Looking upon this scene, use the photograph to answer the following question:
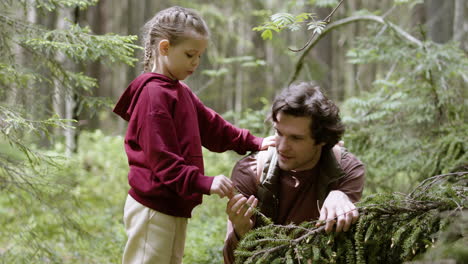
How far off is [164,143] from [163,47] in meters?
0.62

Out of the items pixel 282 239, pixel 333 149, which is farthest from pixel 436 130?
pixel 282 239

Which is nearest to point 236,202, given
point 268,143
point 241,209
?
point 241,209

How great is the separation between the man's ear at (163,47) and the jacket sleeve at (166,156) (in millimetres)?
377

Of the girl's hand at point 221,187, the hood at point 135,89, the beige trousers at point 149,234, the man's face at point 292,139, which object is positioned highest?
the hood at point 135,89

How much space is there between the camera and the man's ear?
2.68m

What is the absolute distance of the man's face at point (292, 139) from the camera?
8.82 feet

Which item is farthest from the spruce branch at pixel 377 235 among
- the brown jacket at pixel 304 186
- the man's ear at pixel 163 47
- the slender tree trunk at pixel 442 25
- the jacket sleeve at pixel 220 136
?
the slender tree trunk at pixel 442 25

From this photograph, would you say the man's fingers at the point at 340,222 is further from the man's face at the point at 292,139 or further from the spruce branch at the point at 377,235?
the man's face at the point at 292,139

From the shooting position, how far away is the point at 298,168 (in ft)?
9.38

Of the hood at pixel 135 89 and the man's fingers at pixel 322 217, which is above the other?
the hood at pixel 135 89

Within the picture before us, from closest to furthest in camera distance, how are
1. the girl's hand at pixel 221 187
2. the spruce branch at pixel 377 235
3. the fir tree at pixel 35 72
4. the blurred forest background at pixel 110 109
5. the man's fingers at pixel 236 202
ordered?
1. the spruce branch at pixel 377 235
2. the girl's hand at pixel 221 187
3. the man's fingers at pixel 236 202
4. the fir tree at pixel 35 72
5. the blurred forest background at pixel 110 109

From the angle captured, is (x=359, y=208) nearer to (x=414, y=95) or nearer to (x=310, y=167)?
(x=310, y=167)

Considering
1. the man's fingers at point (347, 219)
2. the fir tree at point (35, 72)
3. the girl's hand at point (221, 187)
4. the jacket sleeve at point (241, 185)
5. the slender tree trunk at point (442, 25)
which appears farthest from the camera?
the slender tree trunk at point (442, 25)

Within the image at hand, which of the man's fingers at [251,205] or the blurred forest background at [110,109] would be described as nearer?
the man's fingers at [251,205]
